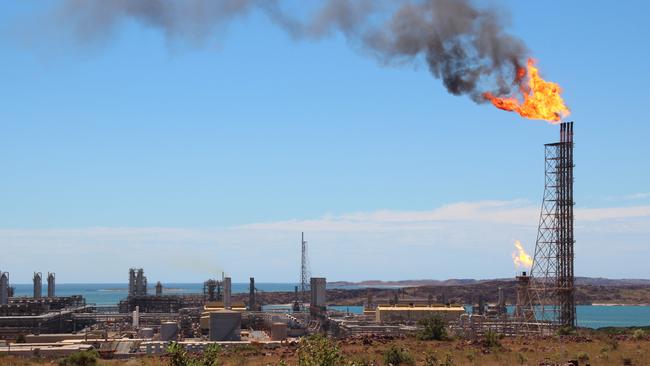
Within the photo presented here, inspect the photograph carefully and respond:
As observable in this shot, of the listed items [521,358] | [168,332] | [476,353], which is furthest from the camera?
[168,332]

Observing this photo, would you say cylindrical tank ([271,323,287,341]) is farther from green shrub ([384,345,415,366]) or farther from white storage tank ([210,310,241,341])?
green shrub ([384,345,415,366])

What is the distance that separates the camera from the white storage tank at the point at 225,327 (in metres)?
68.6

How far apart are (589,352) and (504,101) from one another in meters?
17.7

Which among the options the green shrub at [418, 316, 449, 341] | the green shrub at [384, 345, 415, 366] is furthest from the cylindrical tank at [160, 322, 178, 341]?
the green shrub at [384, 345, 415, 366]

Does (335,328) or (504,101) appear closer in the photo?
(504,101)

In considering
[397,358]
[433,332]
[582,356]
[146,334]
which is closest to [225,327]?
[146,334]

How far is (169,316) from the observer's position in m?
101

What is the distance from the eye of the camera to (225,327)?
226 feet

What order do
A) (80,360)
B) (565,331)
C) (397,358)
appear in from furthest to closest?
(565,331)
(80,360)
(397,358)

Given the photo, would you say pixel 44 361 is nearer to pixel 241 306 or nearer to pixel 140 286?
pixel 241 306

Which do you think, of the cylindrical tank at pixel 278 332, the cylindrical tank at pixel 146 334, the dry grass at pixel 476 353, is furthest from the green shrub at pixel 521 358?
the cylindrical tank at pixel 146 334

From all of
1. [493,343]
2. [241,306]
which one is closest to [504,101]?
[493,343]

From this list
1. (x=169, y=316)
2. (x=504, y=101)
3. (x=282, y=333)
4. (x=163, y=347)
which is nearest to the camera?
(x=504, y=101)

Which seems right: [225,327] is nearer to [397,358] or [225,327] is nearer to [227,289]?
[397,358]
